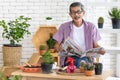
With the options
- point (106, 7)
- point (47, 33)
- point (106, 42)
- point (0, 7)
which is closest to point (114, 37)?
point (106, 42)

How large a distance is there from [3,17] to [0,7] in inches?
6.8

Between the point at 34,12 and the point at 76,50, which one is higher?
the point at 34,12

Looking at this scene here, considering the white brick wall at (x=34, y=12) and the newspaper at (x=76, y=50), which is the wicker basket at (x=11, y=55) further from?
the newspaper at (x=76, y=50)

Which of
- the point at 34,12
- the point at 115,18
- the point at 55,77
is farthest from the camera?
the point at 34,12

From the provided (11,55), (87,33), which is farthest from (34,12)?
(87,33)

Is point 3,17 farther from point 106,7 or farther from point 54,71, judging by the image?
point 54,71

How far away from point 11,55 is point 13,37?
278mm

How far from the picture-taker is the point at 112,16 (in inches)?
173

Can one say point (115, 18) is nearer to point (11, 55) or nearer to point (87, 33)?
point (87, 33)

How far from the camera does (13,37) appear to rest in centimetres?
441

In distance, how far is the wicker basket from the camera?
4.40 meters

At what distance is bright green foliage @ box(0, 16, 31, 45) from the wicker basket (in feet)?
0.46

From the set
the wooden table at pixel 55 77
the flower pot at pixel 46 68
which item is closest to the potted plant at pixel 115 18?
the wooden table at pixel 55 77

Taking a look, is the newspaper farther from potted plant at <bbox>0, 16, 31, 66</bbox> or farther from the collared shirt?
potted plant at <bbox>0, 16, 31, 66</bbox>
